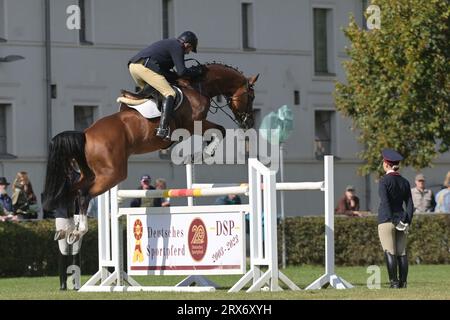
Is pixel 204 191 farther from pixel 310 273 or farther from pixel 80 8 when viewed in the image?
pixel 80 8

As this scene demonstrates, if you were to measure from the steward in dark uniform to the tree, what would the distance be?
17.2 metres

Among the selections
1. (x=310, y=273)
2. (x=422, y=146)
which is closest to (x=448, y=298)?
(x=310, y=273)

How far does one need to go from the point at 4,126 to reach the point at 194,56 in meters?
6.40

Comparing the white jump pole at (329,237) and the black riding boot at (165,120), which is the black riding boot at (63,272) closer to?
the black riding boot at (165,120)

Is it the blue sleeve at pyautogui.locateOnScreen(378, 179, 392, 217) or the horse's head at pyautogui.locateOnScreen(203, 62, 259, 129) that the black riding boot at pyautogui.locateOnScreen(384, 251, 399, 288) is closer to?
the blue sleeve at pyautogui.locateOnScreen(378, 179, 392, 217)

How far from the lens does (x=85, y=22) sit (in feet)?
141

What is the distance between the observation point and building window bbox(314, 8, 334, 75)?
48.8 metres

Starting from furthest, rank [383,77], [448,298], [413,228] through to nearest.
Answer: [383,77]
[413,228]
[448,298]

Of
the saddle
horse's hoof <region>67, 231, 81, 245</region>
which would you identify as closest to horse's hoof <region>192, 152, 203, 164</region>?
the saddle

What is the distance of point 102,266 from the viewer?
19.7 m

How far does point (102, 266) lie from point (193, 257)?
177cm

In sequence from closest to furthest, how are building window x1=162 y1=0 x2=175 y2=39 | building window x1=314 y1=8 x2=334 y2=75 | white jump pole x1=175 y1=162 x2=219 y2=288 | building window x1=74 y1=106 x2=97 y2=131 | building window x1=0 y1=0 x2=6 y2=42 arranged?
1. white jump pole x1=175 y1=162 x2=219 y2=288
2. building window x1=0 y1=0 x2=6 y2=42
3. building window x1=74 y1=106 x2=97 y2=131
4. building window x1=162 y1=0 x2=175 y2=39
5. building window x1=314 y1=8 x2=334 y2=75

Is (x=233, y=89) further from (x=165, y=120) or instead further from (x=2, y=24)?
(x=2, y=24)

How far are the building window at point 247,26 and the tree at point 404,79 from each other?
9.40m
